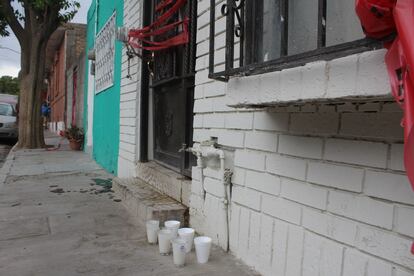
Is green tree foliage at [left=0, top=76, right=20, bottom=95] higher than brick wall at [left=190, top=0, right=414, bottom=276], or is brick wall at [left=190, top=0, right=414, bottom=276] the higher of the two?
green tree foliage at [left=0, top=76, right=20, bottom=95]

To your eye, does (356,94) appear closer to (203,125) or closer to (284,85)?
(284,85)

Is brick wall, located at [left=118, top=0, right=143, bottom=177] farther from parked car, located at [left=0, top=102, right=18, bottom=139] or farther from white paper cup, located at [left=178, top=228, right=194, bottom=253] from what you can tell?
parked car, located at [left=0, top=102, right=18, bottom=139]

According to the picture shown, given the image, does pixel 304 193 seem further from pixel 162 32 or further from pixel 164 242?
pixel 162 32

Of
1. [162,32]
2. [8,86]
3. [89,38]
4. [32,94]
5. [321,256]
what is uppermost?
[8,86]

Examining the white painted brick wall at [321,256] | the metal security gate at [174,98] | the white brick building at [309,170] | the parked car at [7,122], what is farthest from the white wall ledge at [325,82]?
the parked car at [7,122]

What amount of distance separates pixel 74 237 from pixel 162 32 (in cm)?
256

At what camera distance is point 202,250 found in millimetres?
3154

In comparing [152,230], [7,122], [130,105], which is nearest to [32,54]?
[7,122]

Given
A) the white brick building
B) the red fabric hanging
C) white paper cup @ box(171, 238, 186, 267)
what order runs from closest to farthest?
the red fabric hanging
the white brick building
white paper cup @ box(171, 238, 186, 267)

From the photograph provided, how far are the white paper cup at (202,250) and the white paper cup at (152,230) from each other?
557 millimetres

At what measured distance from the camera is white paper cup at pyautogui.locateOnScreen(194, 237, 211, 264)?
3145mm

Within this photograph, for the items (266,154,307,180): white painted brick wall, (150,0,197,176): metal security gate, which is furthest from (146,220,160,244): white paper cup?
(266,154,307,180): white painted brick wall

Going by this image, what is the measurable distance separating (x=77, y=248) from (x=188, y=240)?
0.97 m

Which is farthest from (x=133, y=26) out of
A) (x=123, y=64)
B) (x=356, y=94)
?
(x=356, y=94)
